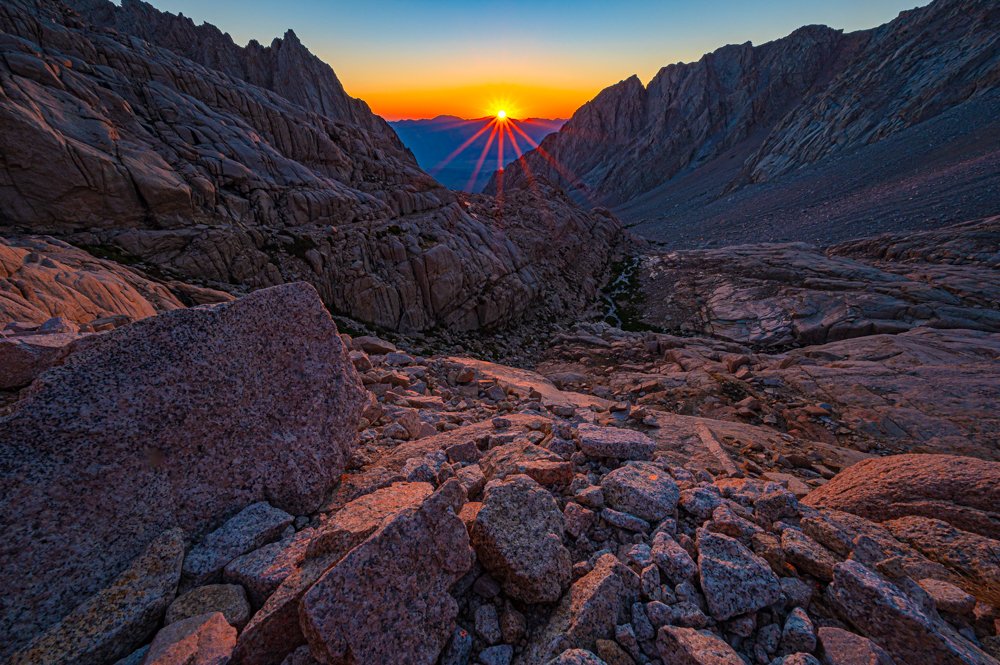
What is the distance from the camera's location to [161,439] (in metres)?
4.39

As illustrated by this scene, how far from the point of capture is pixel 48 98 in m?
20.7

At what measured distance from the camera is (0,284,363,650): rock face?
3592 millimetres

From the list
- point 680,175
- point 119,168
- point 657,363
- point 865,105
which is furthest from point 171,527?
point 680,175

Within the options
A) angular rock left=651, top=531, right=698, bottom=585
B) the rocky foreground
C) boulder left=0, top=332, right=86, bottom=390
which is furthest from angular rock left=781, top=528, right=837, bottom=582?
A: boulder left=0, top=332, right=86, bottom=390

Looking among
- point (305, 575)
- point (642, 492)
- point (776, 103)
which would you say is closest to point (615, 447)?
point (642, 492)

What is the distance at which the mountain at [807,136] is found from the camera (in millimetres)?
61447

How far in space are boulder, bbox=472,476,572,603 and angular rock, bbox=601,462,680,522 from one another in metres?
1.10

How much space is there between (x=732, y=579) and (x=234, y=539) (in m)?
5.44

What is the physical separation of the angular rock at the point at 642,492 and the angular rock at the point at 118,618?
5029mm

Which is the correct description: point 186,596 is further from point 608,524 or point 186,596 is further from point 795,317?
point 795,317

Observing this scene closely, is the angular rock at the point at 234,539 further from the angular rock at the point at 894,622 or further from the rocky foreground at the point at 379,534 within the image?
the angular rock at the point at 894,622

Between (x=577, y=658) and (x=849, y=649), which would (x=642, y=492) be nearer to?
(x=849, y=649)

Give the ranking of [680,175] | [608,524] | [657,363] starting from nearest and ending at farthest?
[608,524], [657,363], [680,175]

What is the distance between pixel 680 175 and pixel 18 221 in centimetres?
16529
